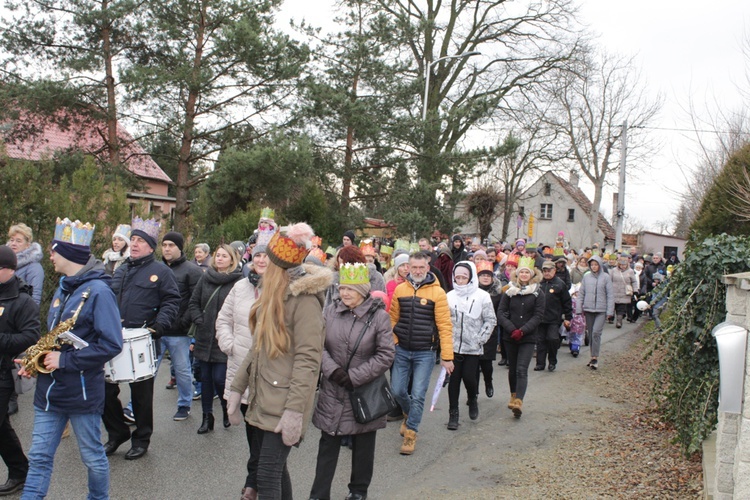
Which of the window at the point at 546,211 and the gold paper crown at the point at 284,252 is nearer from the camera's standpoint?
the gold paper crown at the point at 284,252

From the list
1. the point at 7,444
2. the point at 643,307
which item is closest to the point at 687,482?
the point at 643,307

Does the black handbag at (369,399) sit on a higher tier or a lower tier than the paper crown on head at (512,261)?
lower

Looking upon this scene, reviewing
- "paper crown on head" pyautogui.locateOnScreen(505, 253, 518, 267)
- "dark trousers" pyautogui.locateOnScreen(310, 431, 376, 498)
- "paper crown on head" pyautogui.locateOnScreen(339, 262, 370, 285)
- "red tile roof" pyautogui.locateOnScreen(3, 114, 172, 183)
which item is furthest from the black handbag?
"red tile roof" pyautogui.locateOnScreen(3, 114, 172, 183)

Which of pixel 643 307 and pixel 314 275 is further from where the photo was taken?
pixel 643 307

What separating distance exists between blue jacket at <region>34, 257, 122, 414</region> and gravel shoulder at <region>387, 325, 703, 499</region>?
260 cm

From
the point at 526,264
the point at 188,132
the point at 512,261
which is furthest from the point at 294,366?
the point at 188,132

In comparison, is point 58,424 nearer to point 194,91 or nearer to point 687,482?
point 687,482

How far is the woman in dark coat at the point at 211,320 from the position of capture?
635 cm

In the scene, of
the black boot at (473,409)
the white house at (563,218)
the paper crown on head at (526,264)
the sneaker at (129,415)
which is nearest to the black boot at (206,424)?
the sneaker at (129,415)

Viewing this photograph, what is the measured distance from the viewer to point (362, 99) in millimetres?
19609

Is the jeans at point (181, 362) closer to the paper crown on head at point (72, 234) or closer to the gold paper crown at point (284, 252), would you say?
the paper crown on head at point (72, 234)

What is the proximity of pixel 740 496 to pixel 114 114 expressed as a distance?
56.8 ft

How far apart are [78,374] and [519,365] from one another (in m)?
5.27

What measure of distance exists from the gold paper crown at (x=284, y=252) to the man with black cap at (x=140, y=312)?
7.96 ft
